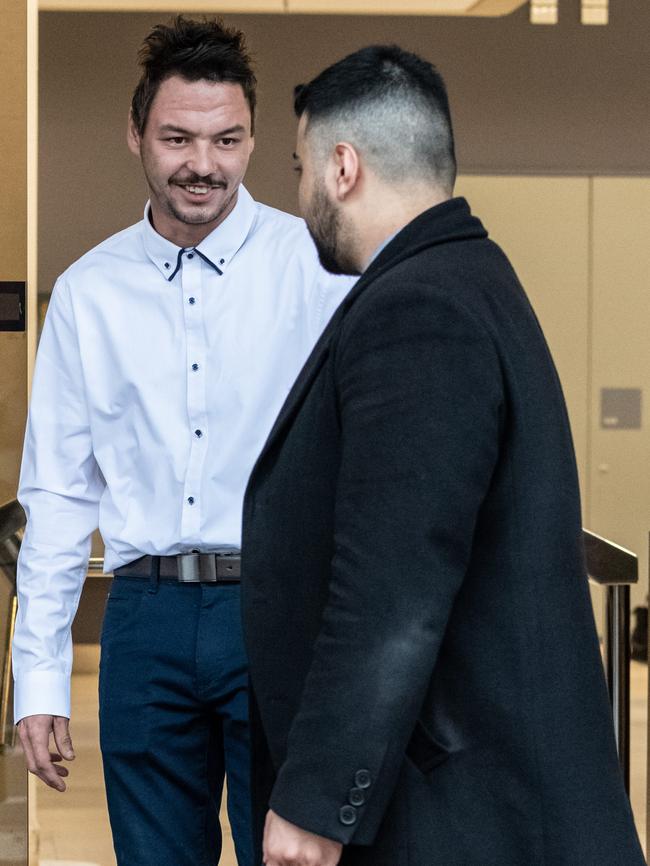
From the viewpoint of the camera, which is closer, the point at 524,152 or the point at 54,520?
the point at 54,520

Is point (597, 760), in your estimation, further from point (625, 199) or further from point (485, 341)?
point (625, 199)

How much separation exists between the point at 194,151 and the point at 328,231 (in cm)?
60

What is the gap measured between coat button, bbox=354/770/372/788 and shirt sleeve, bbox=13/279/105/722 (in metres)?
0.81

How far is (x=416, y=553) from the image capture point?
4.11ft

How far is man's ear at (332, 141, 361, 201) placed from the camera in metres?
1.40

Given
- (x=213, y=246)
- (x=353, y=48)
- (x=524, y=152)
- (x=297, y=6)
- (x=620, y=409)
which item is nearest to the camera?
(x=213, y=246)

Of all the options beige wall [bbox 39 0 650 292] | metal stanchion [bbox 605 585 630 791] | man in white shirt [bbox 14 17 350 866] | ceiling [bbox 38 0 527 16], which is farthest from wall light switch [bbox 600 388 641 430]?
man in white shirt [bbox 14 17 350 866]

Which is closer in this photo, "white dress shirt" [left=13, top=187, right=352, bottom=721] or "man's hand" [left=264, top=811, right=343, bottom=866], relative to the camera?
"man's hand" [left=264, top=811, right=343, bottom=866]

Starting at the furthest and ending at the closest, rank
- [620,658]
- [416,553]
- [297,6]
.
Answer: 1. [297,6]
2. [620,658]
3. [416,553]

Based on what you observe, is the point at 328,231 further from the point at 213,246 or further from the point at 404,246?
the point at 213,246

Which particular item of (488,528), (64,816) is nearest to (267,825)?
(488,528)

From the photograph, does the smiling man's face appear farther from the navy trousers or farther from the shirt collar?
the navy trousers


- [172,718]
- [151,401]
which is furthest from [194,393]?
[172,718]

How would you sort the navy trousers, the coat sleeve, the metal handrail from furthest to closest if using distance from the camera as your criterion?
the metal handrail, the navy trousers, the coat sleeve
